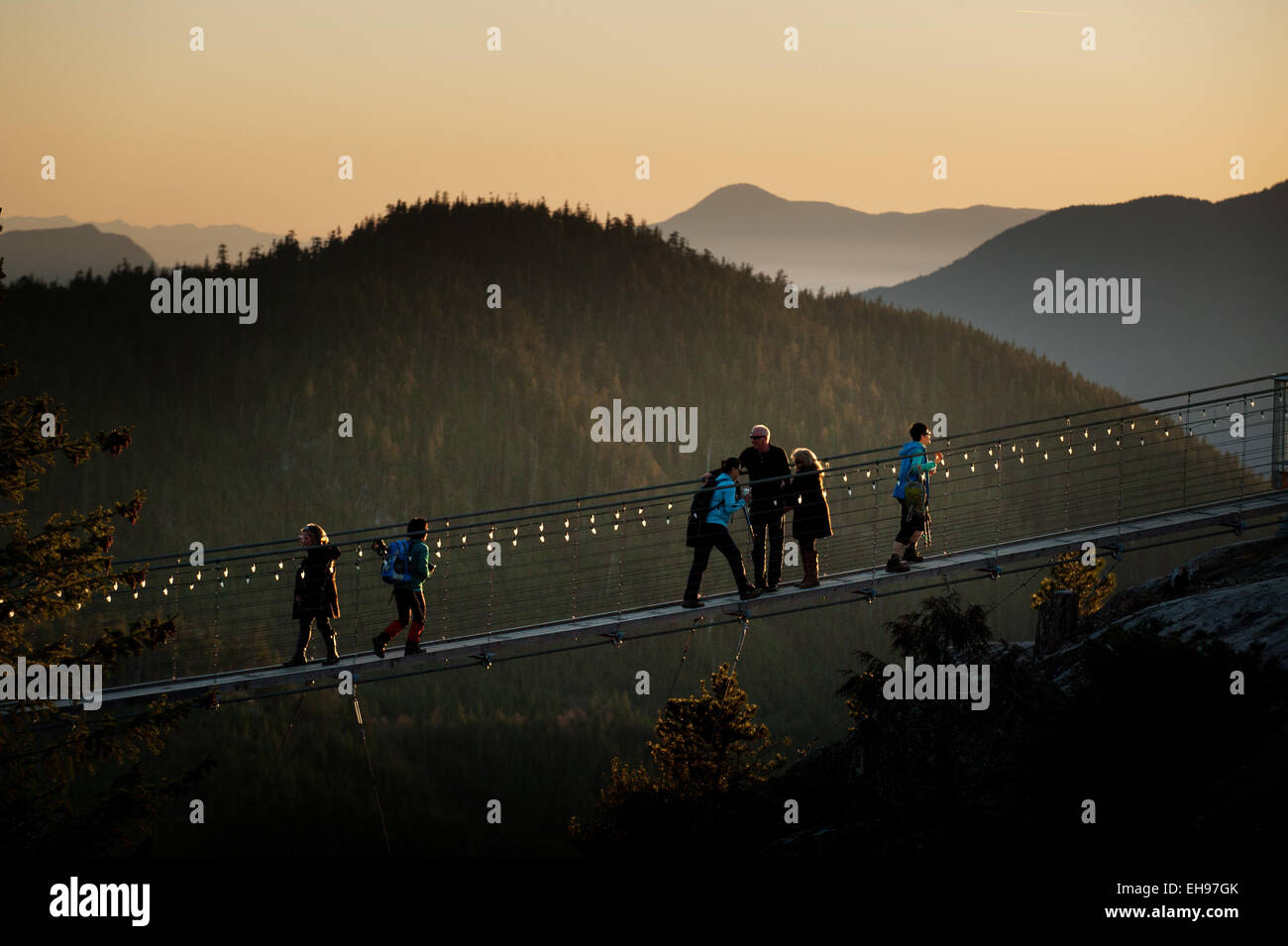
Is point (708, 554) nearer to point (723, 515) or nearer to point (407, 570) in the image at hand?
point (723, 515)

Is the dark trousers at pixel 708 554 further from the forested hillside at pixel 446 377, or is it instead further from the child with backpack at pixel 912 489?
the forested hillside at pixel 446 377

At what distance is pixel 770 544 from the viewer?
14508 millimetres

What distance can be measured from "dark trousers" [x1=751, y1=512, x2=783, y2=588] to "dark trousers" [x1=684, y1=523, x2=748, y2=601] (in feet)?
0.99

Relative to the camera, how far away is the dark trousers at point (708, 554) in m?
13.8

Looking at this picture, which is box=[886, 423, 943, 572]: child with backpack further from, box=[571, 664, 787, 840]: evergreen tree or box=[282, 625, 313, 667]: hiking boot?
box=[571, 664, 787, 840]: evergreen tree

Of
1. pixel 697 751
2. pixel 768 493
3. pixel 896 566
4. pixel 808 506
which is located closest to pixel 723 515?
pixel 768 493

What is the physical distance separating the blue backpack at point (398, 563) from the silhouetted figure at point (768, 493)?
11.2 ft

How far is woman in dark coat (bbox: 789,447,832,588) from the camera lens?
1371 centimetres

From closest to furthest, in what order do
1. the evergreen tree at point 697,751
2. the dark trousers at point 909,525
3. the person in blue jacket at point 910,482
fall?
the person in blue jacket at point 910,482 < the dark trousers at point 909,525 < the evergreen tree at point 697,751

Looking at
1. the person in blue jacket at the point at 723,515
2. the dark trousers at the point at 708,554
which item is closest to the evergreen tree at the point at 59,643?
the dark trousers at the point at 708,554

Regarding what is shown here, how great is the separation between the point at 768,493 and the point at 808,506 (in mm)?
455

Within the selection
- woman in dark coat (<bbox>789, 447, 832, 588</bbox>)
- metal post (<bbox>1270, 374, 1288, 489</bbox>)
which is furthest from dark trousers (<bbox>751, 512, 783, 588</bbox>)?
metal post (<bbox>1270, 374, 1288, 489</bbox>)

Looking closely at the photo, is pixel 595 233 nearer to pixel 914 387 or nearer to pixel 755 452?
pixel 914 387

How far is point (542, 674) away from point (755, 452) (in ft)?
261
